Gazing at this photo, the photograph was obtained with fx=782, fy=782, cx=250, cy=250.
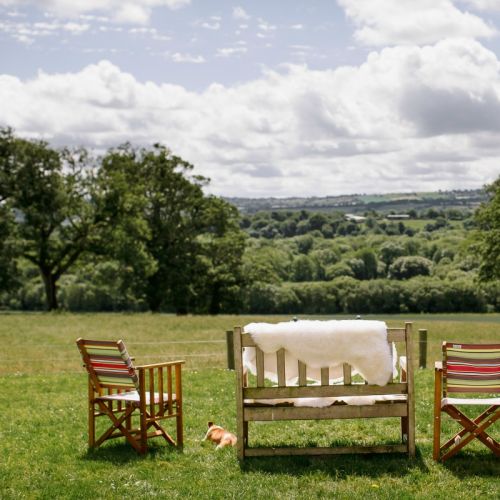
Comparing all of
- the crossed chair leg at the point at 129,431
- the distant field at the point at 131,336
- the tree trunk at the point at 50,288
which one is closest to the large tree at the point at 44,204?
the tree trunk at the point at 50,288

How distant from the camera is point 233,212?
5412 cm

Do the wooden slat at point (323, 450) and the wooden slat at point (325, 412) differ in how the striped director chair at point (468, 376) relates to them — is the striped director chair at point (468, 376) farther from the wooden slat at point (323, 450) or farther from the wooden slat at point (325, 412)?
the wooden slat at point (325, 412)

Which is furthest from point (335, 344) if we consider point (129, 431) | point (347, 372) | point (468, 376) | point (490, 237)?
point (490, 237)

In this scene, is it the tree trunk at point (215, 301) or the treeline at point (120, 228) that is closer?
the treeline at point (120, 228)

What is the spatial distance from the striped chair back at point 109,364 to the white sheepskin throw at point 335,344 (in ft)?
5.00

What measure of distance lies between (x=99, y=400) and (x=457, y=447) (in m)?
4.02

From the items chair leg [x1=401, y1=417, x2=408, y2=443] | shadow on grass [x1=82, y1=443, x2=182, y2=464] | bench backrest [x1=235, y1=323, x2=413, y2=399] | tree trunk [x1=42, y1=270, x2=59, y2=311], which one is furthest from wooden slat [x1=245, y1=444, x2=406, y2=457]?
tree trunk [x1=42, y1=270, x2=59, y2=311]

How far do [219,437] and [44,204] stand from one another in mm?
36748

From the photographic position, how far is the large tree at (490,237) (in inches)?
1606

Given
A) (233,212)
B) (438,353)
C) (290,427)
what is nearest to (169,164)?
(233,212)

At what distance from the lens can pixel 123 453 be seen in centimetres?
895

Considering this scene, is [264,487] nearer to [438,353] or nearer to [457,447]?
[457,447]

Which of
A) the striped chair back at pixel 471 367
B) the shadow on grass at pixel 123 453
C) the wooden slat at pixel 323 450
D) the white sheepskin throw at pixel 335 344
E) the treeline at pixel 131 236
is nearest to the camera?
the striped chair back at pixel 471 367

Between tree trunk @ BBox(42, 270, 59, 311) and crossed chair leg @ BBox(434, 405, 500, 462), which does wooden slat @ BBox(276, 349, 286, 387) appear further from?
tree trunk @ BBox(42, 270, 59, 311)
